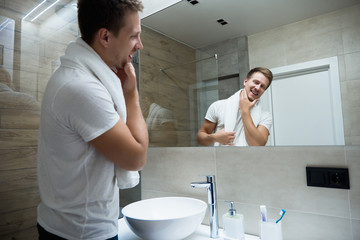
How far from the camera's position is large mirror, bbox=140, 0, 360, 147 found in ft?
3.19

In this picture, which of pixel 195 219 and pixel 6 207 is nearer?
pixel 195 219

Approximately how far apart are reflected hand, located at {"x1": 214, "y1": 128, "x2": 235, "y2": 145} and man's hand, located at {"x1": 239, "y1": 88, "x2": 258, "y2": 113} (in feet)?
0.44

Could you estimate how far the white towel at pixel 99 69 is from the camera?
81 cm

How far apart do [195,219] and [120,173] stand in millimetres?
395

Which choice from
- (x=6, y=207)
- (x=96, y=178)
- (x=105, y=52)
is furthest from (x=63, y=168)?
(x=6, y=207)

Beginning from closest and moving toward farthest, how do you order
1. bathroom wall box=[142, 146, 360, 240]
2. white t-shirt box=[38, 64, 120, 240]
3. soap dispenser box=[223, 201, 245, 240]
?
1. white t-shirt box=[38, 64, 120, 240]
2. bathroom wall box=[142, 146, 360, 240]
3. soap dispenser box=[223, 201, 245, 240]

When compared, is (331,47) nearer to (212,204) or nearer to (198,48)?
(198,48)

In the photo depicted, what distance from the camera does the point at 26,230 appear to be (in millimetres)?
1246

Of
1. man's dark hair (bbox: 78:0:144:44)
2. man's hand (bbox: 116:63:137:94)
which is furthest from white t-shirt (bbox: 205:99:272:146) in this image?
man's dark hair (bbox: 78:0:144:44)

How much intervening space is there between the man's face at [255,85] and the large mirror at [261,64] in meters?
0.04

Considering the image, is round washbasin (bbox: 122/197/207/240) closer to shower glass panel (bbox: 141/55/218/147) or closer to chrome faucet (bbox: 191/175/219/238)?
chrome faucet (bbox: 191/175/219/238)

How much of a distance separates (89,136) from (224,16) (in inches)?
39.1

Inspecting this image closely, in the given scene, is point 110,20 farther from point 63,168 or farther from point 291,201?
point 291,201

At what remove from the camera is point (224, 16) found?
1315mm
